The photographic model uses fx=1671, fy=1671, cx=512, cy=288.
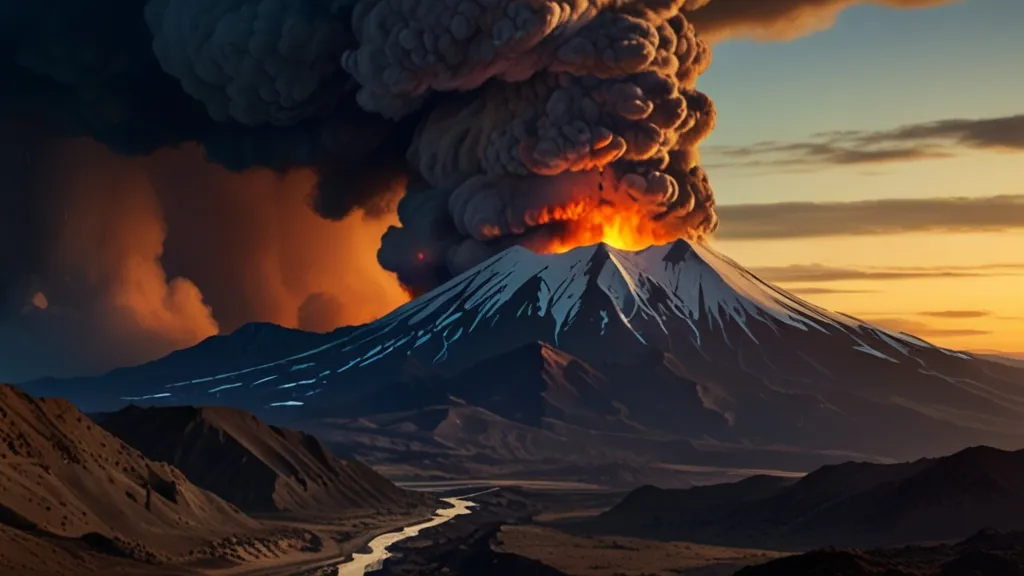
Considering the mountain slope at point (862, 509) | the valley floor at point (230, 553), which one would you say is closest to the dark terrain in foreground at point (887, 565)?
the valley floor at point (230, 553)

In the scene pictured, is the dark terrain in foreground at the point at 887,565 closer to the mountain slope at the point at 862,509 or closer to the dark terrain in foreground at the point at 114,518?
the mountain slope at the point at 862,509

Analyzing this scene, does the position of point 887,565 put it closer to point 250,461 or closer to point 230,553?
point 230,553

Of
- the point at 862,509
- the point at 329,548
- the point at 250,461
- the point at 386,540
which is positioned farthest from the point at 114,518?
the point at 862,509

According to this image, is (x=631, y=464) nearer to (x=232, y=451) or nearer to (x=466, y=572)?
(x=232, y=451)

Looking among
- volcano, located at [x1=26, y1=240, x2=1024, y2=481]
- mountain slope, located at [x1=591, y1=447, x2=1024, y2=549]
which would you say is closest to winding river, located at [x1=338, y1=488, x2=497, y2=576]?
mountain slope, located at [x1=591, y1=447, x2=1024, y2=549]

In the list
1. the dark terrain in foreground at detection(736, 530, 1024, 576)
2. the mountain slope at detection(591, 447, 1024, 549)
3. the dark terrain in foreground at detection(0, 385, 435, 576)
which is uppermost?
the dark terrain in foreground at detection(0, 385, 435, 576)

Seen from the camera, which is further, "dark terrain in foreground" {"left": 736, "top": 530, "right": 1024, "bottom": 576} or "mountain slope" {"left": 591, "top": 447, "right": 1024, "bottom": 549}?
"mountain slope" {"left": 591, "top": 447, "right": 1024, "bottom": 549}

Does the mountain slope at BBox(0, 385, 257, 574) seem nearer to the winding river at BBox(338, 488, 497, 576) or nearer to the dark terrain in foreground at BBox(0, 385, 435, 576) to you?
the dark terrain in foreground at BBox(0, 385, 435, 576)
